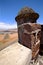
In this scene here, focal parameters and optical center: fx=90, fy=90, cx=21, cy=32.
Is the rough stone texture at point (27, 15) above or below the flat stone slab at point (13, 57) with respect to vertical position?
above

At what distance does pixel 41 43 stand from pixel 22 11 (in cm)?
211

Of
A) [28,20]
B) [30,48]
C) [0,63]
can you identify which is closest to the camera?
[0,63]

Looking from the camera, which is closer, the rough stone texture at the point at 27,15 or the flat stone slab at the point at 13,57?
the flat stone slab at the point at 13,57

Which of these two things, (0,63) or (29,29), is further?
(29,29)

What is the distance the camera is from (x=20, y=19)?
494 centimetres

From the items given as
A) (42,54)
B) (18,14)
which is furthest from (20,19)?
(42,54)

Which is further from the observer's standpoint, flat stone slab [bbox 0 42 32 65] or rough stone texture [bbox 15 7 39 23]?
rough stone texture [bbox 15 7 39 23]

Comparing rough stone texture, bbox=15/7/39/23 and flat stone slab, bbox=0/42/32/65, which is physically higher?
rough stone texture, bbox=15/7/39/23

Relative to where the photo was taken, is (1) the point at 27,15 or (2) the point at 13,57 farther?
(1) the point at 27,15

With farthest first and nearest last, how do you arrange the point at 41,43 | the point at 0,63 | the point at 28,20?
the point at 41,43, the point at 28,20, the point at 0,63

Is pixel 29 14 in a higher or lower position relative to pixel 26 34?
higher

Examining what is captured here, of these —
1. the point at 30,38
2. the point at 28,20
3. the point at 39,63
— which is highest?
the point at 28,20

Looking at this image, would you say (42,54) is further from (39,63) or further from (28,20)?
(28,20)

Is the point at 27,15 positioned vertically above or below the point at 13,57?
above
